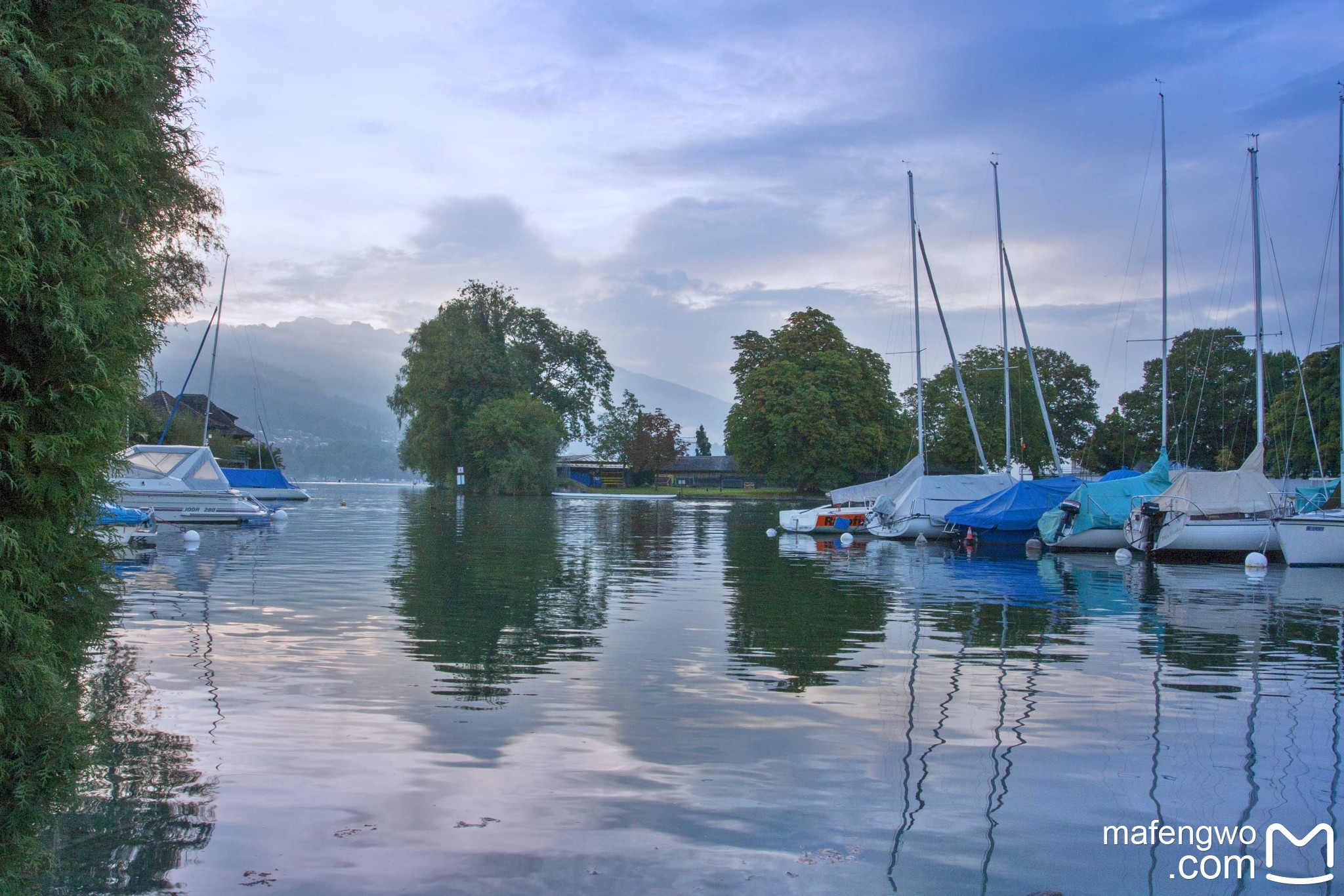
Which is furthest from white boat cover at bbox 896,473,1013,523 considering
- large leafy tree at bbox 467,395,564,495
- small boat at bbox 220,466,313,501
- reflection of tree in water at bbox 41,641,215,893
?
large leafy tree at bbox 467,395,564,495

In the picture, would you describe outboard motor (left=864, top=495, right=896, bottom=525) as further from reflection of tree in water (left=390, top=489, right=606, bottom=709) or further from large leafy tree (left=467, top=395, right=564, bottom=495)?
large leafy tree (left=467, top=395, right=564, bottom=495)

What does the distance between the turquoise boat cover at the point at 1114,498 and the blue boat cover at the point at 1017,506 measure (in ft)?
7.29

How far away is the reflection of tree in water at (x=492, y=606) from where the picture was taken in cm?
1095

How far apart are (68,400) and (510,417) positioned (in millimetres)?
82092

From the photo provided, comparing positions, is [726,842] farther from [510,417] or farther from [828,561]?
[510,417]

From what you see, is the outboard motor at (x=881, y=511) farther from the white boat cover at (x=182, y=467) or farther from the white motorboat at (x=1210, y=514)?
the white boat cover at (x=182, y=467)

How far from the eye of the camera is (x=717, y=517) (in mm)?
52312

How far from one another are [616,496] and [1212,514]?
58.7 meters

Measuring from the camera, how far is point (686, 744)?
25.5 feet

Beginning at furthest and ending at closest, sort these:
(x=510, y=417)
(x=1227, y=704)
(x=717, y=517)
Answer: (x=510, y=417)
(x=717, y=517)
(x=1227, y=704)

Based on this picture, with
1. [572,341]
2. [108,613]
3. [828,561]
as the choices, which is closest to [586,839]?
[108,613]

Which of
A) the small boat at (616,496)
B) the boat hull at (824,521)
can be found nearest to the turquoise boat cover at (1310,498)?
the boat hull at (824,521)

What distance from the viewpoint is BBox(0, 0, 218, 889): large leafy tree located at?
444cm

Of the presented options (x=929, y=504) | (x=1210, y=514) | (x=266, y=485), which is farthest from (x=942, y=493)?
(x=266, y=485)
